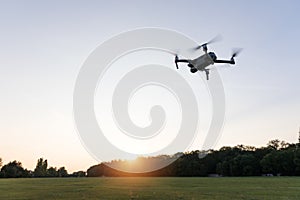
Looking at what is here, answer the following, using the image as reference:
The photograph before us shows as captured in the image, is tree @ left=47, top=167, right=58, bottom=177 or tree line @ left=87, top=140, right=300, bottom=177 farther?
tree @ left=47, top=167, right=58, bottom=177

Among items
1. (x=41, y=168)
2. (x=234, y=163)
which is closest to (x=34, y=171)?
(x=41, y=168)

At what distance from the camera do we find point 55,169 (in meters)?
166

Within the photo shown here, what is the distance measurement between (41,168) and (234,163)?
79658 mm

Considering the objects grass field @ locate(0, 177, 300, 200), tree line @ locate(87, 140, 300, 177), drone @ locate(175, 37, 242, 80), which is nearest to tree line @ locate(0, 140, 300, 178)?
tree line @ locate(87, 140, 300, 177)

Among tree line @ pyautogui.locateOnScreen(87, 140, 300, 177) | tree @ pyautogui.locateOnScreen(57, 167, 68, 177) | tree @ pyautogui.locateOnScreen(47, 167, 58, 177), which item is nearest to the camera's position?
tree line @ pyautogui.locateOnScreen(87, 140, 300, 177)

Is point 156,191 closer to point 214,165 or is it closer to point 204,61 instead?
point 204,61

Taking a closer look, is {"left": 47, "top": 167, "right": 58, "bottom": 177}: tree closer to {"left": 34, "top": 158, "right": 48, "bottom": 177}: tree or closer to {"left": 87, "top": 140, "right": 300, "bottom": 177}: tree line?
{"left": 34, "top": 158, "right": 48, "bottom": 177}: tree

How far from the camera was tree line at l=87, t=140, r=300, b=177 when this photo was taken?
108m

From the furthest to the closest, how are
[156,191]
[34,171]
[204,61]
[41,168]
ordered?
[41,168]
[34,171]
[156,191]
[204,61]

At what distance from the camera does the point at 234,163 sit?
120 meters

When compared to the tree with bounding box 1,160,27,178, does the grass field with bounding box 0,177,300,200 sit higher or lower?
lower

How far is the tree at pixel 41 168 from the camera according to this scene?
153750 millimetres

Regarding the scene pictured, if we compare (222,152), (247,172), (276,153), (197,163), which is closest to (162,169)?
(197,163)

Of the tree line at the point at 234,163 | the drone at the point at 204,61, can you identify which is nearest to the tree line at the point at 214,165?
the tree line at the point at 234,163
